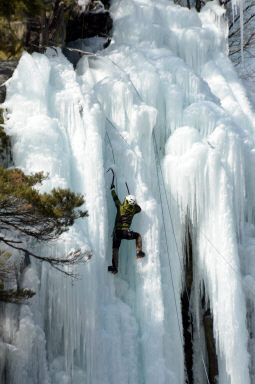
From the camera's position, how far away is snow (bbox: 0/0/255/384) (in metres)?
5.43

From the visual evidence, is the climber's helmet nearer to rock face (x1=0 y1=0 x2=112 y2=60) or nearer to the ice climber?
the ice climber

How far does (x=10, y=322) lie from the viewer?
5023mm

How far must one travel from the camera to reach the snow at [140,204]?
5.43 meters

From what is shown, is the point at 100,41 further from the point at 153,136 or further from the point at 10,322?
the point at 10,322

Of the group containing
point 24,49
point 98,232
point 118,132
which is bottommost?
point 98,232

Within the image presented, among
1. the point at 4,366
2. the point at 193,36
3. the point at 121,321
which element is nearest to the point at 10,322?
the point at 4,366

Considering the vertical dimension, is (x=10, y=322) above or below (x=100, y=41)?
below

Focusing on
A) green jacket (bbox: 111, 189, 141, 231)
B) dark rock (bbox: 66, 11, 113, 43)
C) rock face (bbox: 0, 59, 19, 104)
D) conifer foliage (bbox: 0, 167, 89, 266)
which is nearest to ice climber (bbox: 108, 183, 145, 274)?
green jacket (bbox: 111, 189, 141, 231)

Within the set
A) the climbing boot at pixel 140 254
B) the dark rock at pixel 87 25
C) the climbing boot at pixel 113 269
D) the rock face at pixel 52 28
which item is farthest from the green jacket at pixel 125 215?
the dark rock at pixel 87 25

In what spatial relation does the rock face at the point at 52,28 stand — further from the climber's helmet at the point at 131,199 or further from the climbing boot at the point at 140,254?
the climbing boot at the point at 140,254

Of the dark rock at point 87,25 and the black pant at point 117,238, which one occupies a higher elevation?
the dark rock at point 87,25

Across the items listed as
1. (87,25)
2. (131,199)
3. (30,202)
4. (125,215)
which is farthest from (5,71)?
(30,202)

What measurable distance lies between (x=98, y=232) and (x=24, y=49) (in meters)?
3.17

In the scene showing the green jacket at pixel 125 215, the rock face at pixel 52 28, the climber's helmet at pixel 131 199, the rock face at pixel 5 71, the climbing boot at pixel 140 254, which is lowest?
the climbing boot at pixel 140 254
